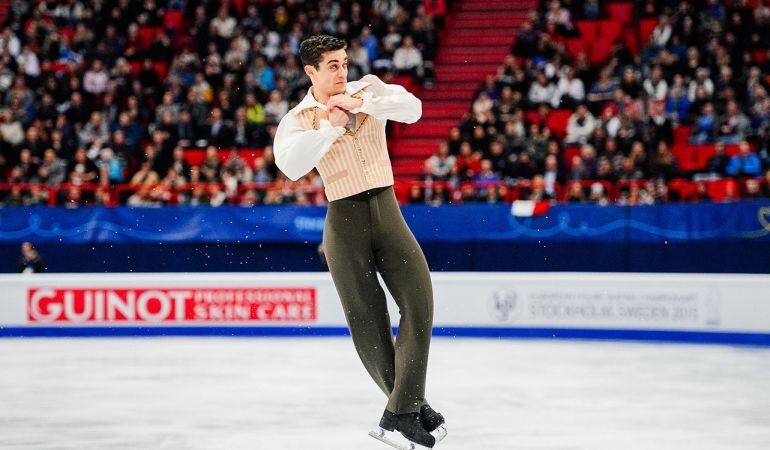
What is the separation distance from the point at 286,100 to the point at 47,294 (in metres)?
5.68

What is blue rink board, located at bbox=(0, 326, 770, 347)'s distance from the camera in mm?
12523

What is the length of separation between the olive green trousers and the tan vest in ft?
0.17

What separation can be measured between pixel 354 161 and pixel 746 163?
10.1 m

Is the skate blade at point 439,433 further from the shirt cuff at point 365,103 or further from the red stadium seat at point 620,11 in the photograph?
the red stadium seat at point 620,11

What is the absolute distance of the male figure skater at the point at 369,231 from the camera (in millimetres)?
5426

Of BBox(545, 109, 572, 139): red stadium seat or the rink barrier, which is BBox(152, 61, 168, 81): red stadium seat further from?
BBox(545, 109, 572, 139): red stadium seat

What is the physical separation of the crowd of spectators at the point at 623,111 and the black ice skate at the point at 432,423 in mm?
9191

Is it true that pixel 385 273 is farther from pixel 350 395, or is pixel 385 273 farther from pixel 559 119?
pixel 559 119

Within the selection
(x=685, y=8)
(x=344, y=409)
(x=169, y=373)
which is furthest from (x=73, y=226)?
(x=685, y=8)

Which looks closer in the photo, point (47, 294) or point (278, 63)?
point (47, 294)

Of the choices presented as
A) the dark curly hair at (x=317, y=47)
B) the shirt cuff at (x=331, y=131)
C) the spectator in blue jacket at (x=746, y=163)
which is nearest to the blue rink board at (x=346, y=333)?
Answer: the spectator in blue jacket at (x=746, y=163)

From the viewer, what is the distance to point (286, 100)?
58.1ft

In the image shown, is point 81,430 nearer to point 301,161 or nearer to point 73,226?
point 301,161

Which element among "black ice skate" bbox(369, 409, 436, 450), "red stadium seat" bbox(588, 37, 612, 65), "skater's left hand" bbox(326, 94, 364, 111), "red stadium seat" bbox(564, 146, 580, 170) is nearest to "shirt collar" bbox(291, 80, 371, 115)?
"skater's left hand" bbox(326, 94, 364, 111)
